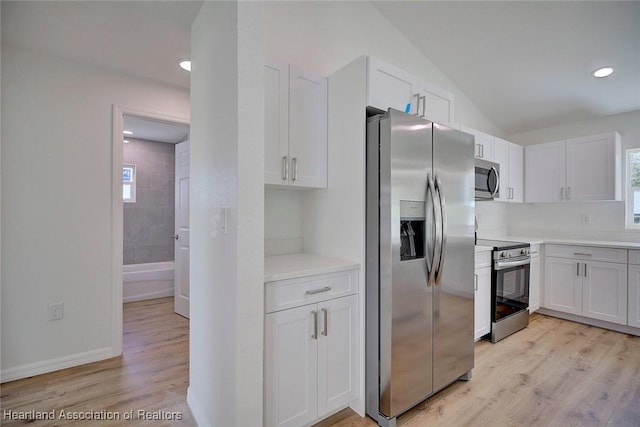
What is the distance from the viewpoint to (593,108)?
3.54 metres

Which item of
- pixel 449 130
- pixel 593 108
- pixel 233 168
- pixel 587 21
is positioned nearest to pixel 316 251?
pixel 233 168

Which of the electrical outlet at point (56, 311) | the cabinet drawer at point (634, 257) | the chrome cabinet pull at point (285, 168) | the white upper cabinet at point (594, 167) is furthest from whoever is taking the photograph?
the white upper cabinet at point (594, 167)

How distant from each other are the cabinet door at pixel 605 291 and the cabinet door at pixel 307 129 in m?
3.21

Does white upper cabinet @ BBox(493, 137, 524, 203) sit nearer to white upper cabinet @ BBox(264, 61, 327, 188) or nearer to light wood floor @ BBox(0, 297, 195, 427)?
white upper cabinet @ BBox(264, 61, 327, 188)

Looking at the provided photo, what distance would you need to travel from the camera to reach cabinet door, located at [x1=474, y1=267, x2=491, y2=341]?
107 inches

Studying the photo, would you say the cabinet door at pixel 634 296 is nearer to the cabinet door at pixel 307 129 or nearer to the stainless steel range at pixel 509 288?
the stainless steel range at pixel 509 288

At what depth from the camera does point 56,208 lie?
7.73 ft

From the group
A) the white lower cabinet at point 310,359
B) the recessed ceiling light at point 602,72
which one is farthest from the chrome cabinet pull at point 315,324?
the recessed ceiling light at point 602,72

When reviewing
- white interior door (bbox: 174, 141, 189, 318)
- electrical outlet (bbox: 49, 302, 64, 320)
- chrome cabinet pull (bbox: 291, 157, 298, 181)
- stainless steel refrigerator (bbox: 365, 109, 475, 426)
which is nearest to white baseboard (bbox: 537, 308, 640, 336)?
stainless steel refrigerator (bbox: 365, 109, 475, 426)

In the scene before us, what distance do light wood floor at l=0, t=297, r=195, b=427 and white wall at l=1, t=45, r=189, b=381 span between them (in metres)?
0.17

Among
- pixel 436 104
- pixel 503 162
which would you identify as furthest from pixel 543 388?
pixel 503 162

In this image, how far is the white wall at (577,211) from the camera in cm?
350

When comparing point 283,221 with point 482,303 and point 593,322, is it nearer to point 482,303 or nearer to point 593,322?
point 482,303

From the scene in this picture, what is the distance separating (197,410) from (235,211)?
1328mm
